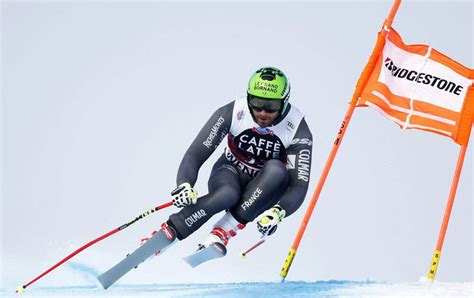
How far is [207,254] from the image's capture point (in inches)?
294

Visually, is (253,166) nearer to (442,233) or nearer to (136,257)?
(136,257)

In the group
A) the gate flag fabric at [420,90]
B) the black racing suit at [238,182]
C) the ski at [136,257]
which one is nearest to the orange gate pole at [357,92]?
the gate flag fabric at [420,90]

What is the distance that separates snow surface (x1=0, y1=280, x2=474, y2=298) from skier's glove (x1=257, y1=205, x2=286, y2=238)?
510 mm

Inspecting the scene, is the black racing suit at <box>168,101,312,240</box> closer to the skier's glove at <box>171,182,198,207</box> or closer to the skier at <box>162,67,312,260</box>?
the skier at <box>162,67,312,260</box>

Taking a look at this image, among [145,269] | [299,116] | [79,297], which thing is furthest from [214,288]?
[145,269]

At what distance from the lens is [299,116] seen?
7992 millimetres

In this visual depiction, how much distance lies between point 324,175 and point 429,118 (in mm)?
1334

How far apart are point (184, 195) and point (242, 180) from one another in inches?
31.7

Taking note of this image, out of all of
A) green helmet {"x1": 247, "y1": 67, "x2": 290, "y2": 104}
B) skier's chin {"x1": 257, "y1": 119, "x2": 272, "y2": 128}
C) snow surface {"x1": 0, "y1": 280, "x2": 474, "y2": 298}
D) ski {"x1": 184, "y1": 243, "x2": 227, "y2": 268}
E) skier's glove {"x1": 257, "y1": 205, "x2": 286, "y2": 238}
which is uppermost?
green helmet {"x1": 247, "y1": 67, "x2": 290, "y2": 104}

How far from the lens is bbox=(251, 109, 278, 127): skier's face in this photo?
7.75 m

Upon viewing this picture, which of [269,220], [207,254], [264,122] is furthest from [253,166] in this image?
[207,254]

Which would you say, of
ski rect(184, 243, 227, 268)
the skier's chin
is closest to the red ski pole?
ski rect(184, 243, 227, 268)

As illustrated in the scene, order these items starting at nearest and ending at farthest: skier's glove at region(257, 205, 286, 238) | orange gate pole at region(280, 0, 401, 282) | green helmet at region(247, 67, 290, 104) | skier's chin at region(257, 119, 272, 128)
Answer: skier's glove at region(257, 205, 286, 238)
green helmet at region(247, 67, 290, 104)
skier's chin at region(257, 119, 272, 128)
orange gate pole at region(280, 0, 401, 282)

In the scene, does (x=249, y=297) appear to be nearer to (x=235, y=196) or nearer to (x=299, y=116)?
(x=235, y=196)
